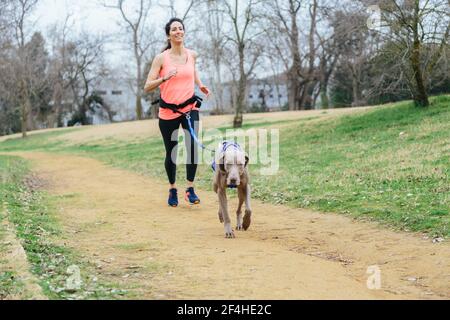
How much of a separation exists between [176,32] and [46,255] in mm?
4202

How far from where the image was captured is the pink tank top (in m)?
8.86

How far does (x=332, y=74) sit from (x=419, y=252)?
5214cm

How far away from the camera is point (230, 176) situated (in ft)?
22.1

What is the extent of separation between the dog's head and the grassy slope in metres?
2.20

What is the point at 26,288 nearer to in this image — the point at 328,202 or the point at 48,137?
the point at 328,202

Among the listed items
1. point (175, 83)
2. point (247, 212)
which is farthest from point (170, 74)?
point (247, 212)

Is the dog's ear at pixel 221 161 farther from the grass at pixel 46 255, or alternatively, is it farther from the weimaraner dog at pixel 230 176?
the grass at pixel 46 255

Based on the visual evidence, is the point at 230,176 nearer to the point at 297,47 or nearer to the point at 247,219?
the point at 247,219

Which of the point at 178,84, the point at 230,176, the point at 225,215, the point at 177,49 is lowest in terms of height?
the point at 225,215

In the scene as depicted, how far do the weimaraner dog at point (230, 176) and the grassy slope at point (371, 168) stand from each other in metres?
1.95

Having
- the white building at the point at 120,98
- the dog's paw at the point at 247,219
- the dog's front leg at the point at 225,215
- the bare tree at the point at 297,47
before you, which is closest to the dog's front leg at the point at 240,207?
the dog's paw at the point at 247,219

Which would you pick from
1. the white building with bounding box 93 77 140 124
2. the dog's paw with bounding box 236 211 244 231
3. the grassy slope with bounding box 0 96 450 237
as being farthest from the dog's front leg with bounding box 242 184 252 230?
the white building with bounding box 93 77 140 124

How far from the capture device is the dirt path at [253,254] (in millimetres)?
4680

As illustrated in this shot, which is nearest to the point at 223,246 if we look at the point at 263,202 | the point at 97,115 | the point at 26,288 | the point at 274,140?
the point at 26,288
